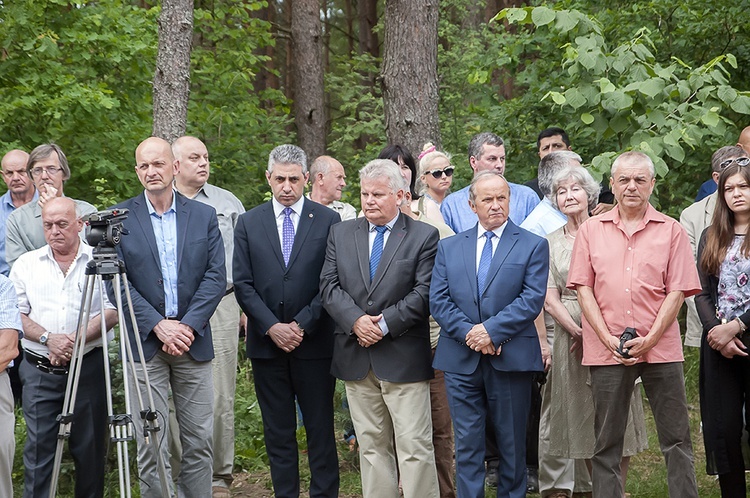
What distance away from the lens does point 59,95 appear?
35.6ft

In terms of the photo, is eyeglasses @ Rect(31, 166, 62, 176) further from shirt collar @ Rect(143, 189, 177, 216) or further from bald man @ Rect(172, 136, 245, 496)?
shirt collar @ Rect(143, 189, 177, 216)

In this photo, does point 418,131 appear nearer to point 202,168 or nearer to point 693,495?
point 202,168

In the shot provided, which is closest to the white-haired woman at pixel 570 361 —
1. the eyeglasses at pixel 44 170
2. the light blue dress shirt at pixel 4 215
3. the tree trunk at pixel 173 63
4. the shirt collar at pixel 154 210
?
the shirt collar at pixel 154 210

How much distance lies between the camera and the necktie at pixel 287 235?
621 centimetres

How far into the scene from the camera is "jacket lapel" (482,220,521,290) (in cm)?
567

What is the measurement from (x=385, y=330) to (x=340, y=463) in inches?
85.1

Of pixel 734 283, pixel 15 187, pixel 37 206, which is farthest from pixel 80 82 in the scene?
pixel 734 283

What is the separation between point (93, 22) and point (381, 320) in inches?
289

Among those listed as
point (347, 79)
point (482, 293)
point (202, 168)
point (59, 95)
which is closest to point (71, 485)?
point (202, 168)

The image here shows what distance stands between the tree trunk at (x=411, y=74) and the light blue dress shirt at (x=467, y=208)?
1889 millimetres

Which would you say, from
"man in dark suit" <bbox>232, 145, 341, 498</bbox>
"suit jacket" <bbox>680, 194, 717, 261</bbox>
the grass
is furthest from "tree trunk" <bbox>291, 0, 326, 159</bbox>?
"man in dark suit" <bbox>232, 145, 341, 498</bbox>

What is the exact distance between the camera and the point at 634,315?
553 centimetres

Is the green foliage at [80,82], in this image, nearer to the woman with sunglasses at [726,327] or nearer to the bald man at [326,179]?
the bald man at [326,179]

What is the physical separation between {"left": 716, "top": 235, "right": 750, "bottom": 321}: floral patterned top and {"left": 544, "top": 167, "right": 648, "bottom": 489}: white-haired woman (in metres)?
0.85
